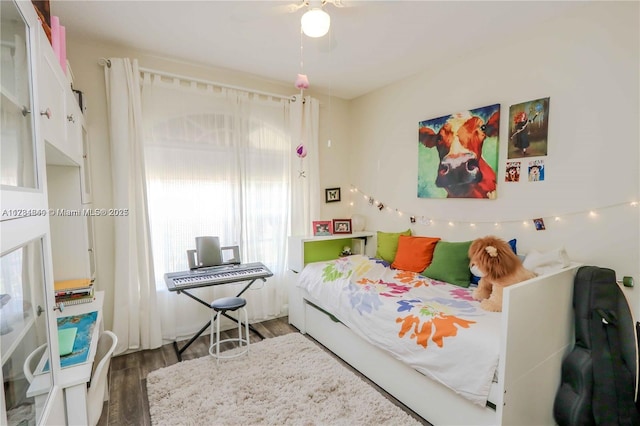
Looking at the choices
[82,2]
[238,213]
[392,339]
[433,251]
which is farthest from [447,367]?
[82,2]

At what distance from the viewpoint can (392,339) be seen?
199cm

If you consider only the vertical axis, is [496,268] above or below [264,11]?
below

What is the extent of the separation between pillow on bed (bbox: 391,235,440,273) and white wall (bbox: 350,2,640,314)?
19 centimetres

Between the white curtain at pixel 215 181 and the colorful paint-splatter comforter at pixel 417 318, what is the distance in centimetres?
72

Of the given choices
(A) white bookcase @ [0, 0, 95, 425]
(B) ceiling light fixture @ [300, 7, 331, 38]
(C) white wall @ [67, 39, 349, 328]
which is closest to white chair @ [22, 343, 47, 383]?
(A) white bookcase @ [0, 0, 95, 425]

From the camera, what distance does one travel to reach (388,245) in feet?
10.6

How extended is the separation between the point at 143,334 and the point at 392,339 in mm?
2215

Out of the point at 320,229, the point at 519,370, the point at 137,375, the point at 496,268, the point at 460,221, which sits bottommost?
the point at 137,375

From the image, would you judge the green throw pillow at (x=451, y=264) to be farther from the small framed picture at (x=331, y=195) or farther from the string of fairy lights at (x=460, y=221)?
the small framed picture at (x=331, y=195)

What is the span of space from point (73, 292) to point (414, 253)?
2.70 m

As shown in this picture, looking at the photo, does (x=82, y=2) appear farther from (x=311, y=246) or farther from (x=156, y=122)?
(x=311, y=246)

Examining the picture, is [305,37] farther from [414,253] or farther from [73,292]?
[73,292]

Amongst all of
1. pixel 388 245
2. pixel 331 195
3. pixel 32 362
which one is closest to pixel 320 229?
pixel 331 195

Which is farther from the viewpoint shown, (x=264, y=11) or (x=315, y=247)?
(x=315, y=247)
